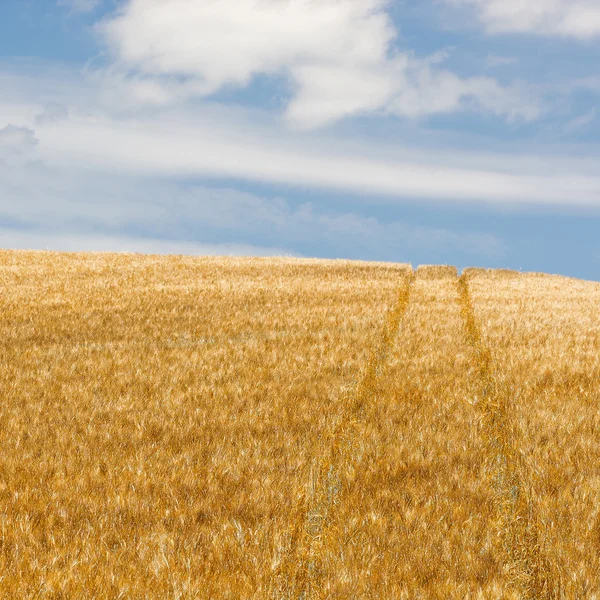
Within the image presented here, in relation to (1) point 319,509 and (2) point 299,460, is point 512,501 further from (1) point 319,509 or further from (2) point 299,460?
(2) point 299,460

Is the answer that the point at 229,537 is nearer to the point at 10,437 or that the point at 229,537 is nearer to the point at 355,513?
the point at 355,513

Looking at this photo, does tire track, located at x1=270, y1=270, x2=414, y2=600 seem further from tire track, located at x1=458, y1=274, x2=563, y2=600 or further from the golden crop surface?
tire track, located at x1=458, y1=274, x2=563, y2=600

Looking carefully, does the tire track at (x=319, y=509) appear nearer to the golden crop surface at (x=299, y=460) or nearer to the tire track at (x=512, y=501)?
the golden crop surface at (x=299, y=460)

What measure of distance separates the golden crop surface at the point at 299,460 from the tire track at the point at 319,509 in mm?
21

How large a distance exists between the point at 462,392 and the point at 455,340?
3.86 m

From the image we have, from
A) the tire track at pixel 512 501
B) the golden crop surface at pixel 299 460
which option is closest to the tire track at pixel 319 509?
the golden crop surface at pixel 299 460

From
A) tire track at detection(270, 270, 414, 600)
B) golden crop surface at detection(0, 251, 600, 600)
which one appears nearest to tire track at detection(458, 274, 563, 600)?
golden crop surface at detection(0, 251, 600, 600)

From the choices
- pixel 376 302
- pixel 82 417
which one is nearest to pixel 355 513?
pixel 82 417

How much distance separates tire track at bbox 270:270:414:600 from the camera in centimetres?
452

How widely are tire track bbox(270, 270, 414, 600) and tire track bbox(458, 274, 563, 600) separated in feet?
4.64

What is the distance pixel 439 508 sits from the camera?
5641 millimetres

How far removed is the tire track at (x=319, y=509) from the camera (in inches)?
178

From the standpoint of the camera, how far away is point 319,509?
5.57 metres

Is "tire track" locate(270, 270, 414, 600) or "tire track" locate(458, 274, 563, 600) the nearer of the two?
"tire track" locate(270, 270, 414, 600)
